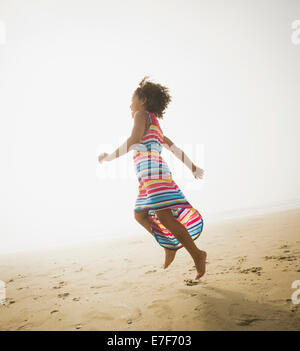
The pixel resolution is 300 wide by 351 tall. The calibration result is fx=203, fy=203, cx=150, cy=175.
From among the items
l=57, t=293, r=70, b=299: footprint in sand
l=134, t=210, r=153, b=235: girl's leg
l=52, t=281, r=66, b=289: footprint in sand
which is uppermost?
l=134, t=210, r=153, b=235: girl's leg

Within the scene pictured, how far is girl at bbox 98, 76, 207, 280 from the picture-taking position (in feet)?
6.55

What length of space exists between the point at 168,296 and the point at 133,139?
168 cm

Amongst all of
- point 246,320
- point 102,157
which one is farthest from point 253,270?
point 102,157

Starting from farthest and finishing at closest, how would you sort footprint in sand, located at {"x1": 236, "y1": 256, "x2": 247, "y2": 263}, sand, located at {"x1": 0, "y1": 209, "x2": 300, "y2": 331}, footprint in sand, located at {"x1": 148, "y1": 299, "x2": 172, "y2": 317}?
footprint in sand, located at {"x1": 236, "y1": 256, "x2": 247, "y2": 263} → footprint in sand, located at {"x1": 148, "y1": 299, "x2": 172, "y2": 317} → sand, located at {"x1": 0, "y1": 209, "x2": 300, "y2": 331}

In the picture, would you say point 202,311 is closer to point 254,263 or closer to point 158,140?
point 254,263

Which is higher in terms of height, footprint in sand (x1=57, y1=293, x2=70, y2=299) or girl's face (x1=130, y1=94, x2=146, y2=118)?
girl's face (x1=130, y1=94, x2=146, y2=118)

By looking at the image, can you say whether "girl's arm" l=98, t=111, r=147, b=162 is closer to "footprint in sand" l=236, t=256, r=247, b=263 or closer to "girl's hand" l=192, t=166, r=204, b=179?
"girl's hand" l=192, t=166, r=204, b=179

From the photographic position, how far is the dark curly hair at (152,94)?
94.5 inches

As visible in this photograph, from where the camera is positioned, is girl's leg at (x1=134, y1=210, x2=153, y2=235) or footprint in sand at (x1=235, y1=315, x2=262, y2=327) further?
girl's leg at (x1=134, y1=210, x2=153, y2=235)

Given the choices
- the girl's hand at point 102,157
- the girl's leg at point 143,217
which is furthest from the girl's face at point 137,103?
the girl's leg at point 143,217

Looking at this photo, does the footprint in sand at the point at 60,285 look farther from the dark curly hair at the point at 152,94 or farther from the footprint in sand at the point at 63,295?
the dark curly hair at the point at 152,94

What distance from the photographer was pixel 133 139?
6.49ft

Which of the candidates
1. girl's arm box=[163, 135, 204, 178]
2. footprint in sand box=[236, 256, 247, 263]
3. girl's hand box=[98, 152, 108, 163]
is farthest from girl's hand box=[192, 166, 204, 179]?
footprint in sand box=[236, 256, 247, 263]

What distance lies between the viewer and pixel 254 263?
283cm
